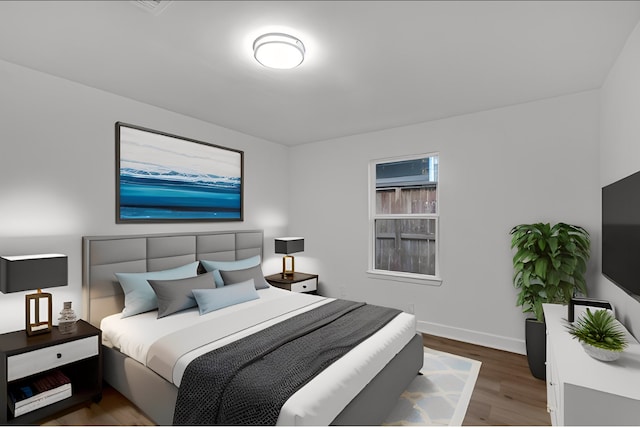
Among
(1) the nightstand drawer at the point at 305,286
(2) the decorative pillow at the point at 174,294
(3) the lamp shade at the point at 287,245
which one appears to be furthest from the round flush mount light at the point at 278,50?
(1) the nightstand drawer at the point at 305,286

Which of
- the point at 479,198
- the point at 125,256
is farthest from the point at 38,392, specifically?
the point at 479,198

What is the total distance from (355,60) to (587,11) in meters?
1.35

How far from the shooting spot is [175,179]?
11.5 feet

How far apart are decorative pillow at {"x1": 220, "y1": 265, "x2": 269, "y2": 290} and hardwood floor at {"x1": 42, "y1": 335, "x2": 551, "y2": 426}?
4.23 ft

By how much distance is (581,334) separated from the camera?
185cm

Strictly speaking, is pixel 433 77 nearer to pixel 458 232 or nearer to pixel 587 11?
pixel 587 11

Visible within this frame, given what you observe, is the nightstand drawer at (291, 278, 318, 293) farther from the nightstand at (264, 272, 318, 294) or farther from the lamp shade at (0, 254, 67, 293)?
the lamp shade at (0, 254, 67, 293)

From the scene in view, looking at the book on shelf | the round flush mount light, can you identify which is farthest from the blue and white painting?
the round flush mount light

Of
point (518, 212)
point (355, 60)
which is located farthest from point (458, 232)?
point (355, 60)

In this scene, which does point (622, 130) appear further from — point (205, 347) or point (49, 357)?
point (49, 357)

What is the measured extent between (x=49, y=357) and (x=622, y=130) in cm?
422

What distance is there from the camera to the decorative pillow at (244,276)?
11.1 ft

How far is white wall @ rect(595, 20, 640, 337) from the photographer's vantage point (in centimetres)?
195

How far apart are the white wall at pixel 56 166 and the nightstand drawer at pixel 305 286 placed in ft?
5.75
